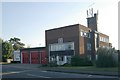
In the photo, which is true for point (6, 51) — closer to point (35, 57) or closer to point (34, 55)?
point (34, 55)

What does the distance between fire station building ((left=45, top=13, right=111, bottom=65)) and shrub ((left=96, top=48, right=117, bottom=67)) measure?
11.9m

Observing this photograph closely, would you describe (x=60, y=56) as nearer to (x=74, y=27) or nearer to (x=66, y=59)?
(x=66, y=59)

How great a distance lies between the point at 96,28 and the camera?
202 ft

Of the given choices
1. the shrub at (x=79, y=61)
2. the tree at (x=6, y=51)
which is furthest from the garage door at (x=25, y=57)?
the shrub at (x=79, y=61)

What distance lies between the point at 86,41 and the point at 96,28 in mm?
8958

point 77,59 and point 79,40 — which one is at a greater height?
point 79,40

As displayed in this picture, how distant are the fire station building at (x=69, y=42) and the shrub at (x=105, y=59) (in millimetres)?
11946

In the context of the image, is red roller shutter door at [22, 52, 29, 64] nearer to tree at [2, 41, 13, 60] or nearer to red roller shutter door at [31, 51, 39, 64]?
red roller shutter door at [31, 51, 39, 64]

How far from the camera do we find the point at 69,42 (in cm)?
5175

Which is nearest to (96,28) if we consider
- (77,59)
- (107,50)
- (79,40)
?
(79,40)

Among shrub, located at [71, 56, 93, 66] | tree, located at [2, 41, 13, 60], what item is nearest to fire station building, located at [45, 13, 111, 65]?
shrub, located at [71, 56, 93, 66]

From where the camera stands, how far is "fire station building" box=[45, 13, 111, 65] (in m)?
50.8

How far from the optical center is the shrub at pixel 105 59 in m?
37.7

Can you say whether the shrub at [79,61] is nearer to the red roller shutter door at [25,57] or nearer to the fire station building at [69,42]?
the fire station building at [69,42]
